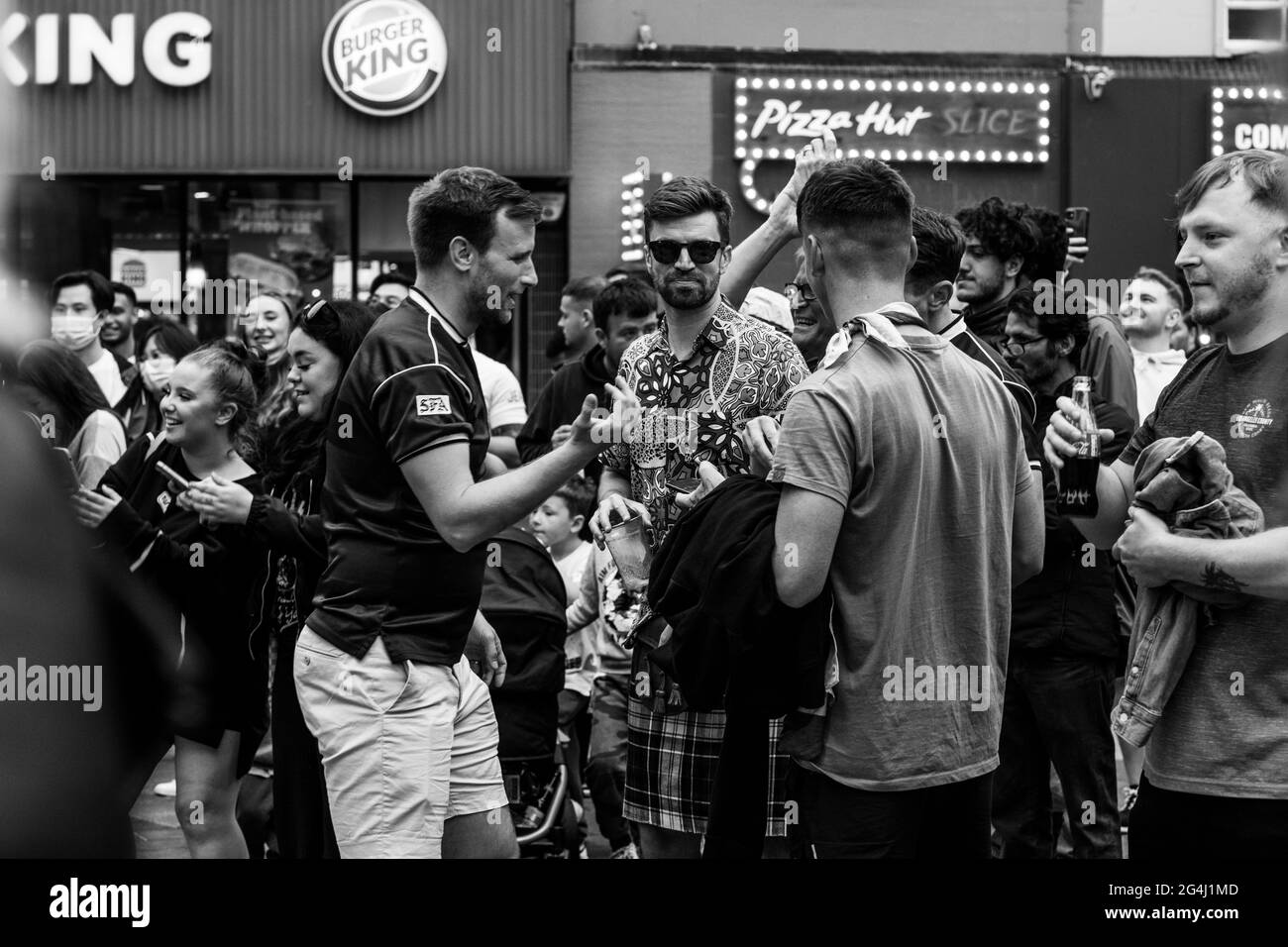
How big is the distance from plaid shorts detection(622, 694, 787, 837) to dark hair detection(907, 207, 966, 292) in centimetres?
139

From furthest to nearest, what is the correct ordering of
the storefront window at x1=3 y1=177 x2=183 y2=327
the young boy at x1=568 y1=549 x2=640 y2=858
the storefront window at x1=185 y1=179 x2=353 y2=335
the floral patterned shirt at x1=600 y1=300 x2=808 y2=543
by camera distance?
the storefront window at x1=185 y1=179 x2=353 y2=335 → the storefront window at x1=3 y1=177 x2=183 y2=327 → the young boy at x1=568 y1=549 x2=640 y2=858 → the floral patterned shirt at x1=600 y1=300 x2=808 y2=543

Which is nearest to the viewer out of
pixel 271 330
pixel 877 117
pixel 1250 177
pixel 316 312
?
pixel 1250 177

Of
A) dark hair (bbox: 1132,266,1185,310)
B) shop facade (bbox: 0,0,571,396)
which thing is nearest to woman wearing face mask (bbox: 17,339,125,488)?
dark hair (bbox: 1132,266,1185,310)

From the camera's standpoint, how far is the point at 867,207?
3.32m

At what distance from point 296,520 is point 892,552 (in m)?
2.23

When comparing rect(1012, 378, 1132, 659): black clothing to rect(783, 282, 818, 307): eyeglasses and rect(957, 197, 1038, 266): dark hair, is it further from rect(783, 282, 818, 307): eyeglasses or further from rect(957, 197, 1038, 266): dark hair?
rect(783, 282, 818, 307): eyeglasses

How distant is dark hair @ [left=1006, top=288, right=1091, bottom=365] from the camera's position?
5.05 metres

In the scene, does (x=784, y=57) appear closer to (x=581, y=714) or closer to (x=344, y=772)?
(x=581, y=714)

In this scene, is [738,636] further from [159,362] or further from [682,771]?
[159,362]

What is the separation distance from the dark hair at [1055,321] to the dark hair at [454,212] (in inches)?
75.4

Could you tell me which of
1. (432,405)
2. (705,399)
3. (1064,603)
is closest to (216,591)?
(432,405)

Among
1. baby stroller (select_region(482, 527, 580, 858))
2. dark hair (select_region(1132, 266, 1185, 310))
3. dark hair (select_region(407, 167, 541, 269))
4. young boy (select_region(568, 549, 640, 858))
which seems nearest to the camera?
dark hair (select_region(407, 167, 541, 269))

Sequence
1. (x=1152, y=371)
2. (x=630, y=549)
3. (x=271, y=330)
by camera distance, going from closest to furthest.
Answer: (x=630, y=549) < (x=271, y=330) < (x=1152, y=371)

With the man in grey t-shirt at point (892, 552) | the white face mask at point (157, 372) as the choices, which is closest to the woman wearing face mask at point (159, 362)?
the white face mask at point (157, 372)
